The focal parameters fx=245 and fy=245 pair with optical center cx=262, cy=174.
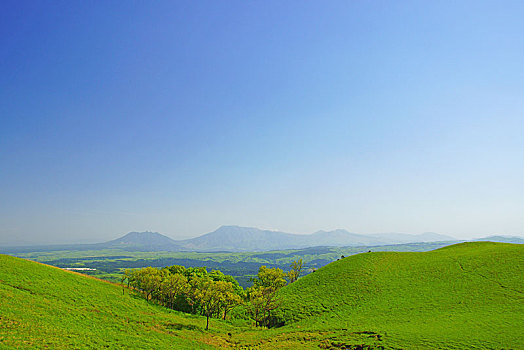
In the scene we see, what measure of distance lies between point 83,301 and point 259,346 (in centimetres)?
3258

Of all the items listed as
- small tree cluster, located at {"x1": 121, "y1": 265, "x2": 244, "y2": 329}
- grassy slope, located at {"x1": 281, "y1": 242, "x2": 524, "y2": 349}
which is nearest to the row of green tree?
small tree cluster, located at {"x1": 121, "y1": 265, "x2": 244, "y2": 329}

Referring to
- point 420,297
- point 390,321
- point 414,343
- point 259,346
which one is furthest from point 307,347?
point 420,297

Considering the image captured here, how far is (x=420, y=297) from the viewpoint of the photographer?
Answer: 2146 inches

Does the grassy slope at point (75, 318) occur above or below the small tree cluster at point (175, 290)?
above

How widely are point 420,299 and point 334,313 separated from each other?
61.8ft

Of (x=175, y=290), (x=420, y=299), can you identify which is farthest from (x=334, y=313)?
(x=175, y=290)

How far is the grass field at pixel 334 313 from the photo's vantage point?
3338 centimetres

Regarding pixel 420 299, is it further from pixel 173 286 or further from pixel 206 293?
pixel 173 286

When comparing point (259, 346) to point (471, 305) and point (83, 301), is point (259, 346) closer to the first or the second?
point (83, 301)

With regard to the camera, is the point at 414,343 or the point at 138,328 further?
the point at 138,328

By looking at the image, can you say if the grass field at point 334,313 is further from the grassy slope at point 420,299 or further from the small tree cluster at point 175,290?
the small tree cluster at point 175,290

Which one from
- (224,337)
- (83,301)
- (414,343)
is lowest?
(224,337)

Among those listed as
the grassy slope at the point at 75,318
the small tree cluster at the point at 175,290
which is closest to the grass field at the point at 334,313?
the grassy slope at the point at 75,318

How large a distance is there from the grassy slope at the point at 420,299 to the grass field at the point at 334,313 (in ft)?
0.62
